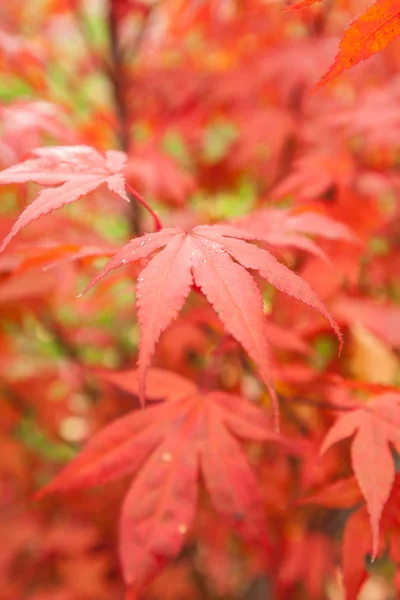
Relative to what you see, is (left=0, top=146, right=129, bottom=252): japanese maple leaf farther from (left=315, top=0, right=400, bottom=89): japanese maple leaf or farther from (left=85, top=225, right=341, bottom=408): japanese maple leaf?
(left=315, top=0, right=400, bottom=89): japanese maple leaf

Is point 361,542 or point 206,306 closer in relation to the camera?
point 361,542

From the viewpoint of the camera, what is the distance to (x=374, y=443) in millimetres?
626

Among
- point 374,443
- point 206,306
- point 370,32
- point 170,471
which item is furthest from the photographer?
point 206,306

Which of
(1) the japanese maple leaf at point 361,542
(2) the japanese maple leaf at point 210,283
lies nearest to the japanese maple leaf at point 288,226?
(2) the japanese maple leaf at point 210,283

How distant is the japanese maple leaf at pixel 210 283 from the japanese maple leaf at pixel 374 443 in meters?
0.16

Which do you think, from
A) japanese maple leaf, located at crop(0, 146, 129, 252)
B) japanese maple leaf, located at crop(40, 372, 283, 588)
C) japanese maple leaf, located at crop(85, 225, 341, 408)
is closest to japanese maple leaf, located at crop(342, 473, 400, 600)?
japanese maple leaf, located at crop(40, 372, 283, 588)

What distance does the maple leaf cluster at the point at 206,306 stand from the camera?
2.01 feet

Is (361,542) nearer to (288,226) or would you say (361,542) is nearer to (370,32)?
(288,226)

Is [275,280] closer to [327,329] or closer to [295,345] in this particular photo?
[295,345]

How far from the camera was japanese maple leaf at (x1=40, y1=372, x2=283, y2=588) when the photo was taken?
2.28 ft

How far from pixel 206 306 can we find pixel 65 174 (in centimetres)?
45

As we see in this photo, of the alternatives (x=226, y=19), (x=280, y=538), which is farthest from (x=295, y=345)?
(x=226, y=19)

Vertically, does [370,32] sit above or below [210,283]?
above

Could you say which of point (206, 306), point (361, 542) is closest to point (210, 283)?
point (361, 542)
